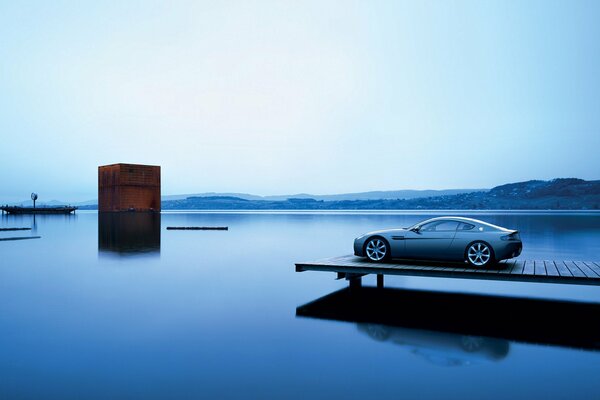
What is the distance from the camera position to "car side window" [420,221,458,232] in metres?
14.0

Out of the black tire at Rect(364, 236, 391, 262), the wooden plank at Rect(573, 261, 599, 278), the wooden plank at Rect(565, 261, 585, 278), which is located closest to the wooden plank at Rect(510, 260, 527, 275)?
the wooden plank at Rect(565, 261, 585, 278)

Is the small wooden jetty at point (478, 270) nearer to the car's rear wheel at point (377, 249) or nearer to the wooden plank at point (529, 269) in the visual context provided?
the wooden plank at point (529, 269)

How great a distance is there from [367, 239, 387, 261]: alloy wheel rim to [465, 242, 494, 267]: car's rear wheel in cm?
239

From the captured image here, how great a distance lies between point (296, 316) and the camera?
12.2m

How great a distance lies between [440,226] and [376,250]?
1987 mm

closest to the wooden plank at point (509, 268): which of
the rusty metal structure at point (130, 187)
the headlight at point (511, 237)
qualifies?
the headlight at point (511, 237)

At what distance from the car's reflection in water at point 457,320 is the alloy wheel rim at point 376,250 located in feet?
3.68

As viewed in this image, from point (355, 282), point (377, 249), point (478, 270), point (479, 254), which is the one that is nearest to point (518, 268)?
point (479, 254)

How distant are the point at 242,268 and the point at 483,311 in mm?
13165

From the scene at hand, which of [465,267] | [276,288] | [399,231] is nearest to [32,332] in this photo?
[276,288]

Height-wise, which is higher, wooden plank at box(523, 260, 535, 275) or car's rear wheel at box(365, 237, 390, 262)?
car's rear wheel at box(365, 237, 390, 262)

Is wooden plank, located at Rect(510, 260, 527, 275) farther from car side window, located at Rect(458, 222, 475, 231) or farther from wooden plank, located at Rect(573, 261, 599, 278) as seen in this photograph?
car side window, located at Rect(458, 222, 475, 231)

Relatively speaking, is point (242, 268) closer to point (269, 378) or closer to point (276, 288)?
point (276, 288)

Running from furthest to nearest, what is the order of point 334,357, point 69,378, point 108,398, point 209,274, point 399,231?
point 209,274
point 399,231
point 334,357
point 69,378
point 108,398
